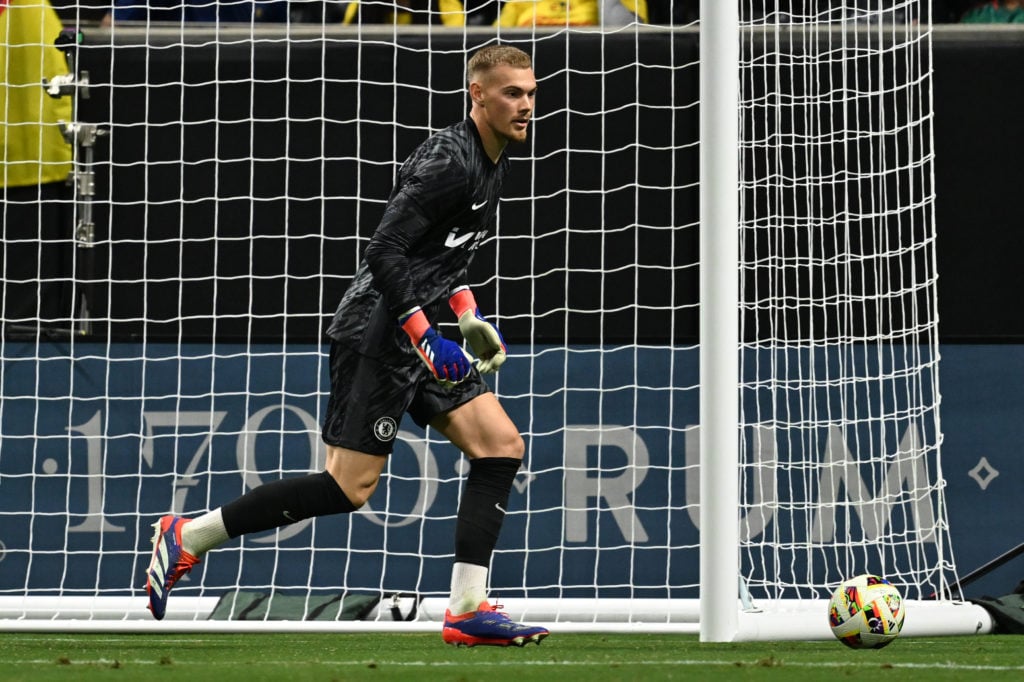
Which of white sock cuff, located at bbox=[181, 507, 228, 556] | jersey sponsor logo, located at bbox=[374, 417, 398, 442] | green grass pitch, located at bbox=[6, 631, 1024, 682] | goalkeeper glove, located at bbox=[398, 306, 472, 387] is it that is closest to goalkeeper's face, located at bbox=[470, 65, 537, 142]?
goalkeeper glove, located at bbox=[398, 306, 472, 387]

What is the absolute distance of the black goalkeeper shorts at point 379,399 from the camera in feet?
15.6

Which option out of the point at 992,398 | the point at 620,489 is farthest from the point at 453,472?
the point at 992,398

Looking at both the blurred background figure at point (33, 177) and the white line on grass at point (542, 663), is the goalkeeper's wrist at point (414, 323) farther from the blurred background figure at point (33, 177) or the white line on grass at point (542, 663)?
the blurred background figure at point (33, 177)

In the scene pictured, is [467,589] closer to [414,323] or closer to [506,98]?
[414,323]

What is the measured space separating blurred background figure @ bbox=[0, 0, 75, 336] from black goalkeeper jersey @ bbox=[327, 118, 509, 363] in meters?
2.58

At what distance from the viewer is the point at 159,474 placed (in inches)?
271

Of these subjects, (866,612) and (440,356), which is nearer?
(440,356)

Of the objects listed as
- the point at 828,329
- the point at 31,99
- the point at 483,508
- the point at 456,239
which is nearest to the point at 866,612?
the point at 483,508

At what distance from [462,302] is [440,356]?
1.57 ft

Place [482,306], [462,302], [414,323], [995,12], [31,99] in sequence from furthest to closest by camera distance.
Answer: [995,12] < [482,306] < [31,99] < [462,302] < [414,323]

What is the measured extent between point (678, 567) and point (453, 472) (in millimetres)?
1010

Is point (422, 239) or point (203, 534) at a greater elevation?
point (422, 239)

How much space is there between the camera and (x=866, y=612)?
15.4ft

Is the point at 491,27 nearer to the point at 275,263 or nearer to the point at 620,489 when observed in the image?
the point at 275,263
